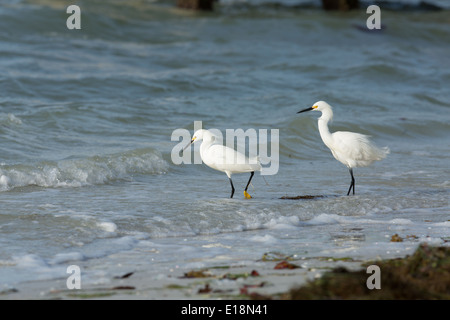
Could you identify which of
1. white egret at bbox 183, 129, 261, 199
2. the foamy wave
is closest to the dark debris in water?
white egret at bbox 183, 129, 261, 199

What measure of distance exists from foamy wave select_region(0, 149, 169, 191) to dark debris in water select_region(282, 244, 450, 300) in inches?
159

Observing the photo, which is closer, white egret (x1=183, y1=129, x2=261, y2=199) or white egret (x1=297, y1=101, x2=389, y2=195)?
white egret (x1=183, y1=129, x2=261, y2=199)

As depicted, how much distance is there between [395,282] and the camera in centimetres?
389

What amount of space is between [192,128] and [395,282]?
22.8 feet

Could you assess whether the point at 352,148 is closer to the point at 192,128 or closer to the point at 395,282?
the point at 395,282

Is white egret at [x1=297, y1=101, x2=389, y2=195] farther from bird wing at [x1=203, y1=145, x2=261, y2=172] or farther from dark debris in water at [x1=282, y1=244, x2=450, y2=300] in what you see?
dark debris in water at [x1=282, y1=244, x2=450, y2=300]

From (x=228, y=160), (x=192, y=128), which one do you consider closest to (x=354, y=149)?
(x=228, y=160)

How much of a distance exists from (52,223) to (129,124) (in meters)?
5.19

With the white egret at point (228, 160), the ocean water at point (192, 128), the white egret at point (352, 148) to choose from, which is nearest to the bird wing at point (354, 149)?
the white egret at point (352, 148)

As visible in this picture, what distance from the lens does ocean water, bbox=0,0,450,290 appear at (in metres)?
5.30

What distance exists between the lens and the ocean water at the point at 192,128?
5.30 metres
